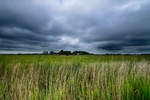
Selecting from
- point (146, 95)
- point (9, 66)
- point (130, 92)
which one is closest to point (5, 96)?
point (9, 66)

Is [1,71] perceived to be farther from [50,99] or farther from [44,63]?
[50,99]

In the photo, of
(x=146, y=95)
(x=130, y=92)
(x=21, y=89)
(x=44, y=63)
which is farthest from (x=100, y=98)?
(x=44, y=63)

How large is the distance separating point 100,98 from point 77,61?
7.21m

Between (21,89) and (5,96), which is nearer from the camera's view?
(21,89)

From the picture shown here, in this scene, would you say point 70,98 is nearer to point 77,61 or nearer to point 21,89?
point 21,89

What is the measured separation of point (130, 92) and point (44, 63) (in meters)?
7.50

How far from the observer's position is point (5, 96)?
3996mm

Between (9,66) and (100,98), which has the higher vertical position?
(9,66)

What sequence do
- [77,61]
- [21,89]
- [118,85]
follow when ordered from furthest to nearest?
[77,61], [21,89], [118,85]

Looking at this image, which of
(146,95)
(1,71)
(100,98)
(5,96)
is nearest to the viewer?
(146,95)

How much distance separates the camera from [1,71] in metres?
7.23

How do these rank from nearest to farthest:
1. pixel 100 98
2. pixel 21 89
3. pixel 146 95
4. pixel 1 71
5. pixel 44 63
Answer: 1. pixel 146 95
2. pixel 100 98
3. pixel 21 89
4. pixel 1 71
5. pixel 44 63

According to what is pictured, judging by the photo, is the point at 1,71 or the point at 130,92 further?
the point at 1,71

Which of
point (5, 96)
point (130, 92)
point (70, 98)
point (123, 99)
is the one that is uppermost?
point (130, 92)
